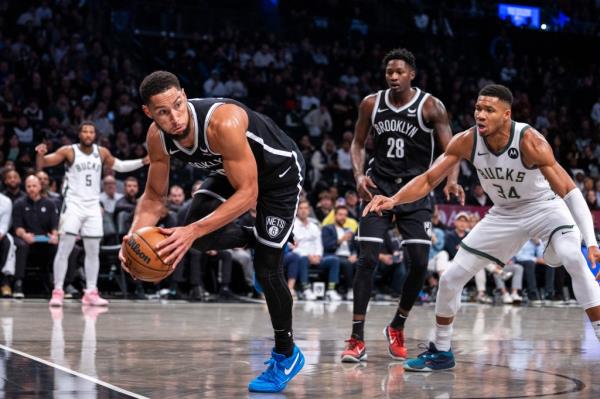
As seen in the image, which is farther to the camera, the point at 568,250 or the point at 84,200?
the point at 84,200

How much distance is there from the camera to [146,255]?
4.87 meters

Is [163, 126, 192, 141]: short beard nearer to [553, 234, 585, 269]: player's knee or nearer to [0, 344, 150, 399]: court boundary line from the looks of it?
[0, 344, 150, 399]: court boundary line

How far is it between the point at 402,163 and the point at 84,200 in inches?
222

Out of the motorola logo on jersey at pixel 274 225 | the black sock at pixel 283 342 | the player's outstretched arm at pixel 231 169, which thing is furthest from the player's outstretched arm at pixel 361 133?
the player's outstretched arm at pixel 231 169

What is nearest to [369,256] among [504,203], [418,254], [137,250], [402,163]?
[418,254]

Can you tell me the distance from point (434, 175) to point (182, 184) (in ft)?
32.6

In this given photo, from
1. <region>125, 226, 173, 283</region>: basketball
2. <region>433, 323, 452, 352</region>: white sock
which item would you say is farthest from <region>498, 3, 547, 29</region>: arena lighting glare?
<region>125, 226, 173, 283</region>: basketball

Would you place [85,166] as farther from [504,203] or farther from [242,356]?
[504,203]

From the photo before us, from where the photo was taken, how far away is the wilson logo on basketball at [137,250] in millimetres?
4875

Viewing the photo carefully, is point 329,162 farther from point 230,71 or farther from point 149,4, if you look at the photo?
point 149,4

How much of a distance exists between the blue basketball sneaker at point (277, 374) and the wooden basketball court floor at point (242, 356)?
0.27 ft

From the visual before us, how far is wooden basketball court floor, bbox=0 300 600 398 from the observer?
5461 millimetres

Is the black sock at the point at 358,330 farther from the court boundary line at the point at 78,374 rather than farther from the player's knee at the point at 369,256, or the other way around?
the court boundary line at the point at 78,374

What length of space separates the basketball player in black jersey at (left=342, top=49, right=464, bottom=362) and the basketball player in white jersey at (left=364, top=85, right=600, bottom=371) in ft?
2.47
